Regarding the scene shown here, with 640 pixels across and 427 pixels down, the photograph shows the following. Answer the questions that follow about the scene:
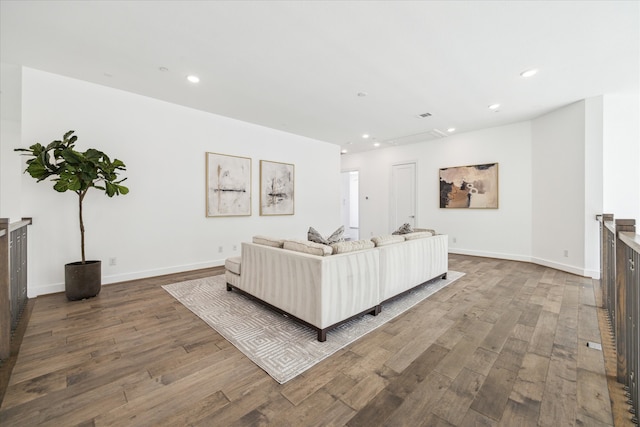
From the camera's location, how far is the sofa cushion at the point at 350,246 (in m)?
2.55

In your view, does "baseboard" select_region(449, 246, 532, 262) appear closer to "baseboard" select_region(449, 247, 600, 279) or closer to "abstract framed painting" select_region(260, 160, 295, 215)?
"baseboard" select_region(449, 247, 600, 279)

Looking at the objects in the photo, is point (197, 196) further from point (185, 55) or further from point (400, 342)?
point (400, 342)

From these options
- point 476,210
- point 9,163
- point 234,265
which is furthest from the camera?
point 476,210

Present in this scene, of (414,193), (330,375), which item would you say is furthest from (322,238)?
(414,193)

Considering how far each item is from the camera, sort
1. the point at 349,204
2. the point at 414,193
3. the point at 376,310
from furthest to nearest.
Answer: the point at 349,204
the point at 414,193
the point at 376,310

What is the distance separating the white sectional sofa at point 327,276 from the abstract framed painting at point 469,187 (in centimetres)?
Result: 329

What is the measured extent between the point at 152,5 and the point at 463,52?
3.03 meters

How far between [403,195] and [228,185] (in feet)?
15.1

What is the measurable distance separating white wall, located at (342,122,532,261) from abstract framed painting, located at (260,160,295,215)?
9.51 feet

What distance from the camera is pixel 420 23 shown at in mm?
2430

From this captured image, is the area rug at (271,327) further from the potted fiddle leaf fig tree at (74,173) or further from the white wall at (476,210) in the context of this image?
the white wall at (476,210)

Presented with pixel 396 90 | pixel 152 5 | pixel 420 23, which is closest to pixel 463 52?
pixel 420 23

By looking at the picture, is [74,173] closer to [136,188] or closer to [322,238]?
[136,188]

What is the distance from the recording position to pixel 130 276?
3988 millimetres
